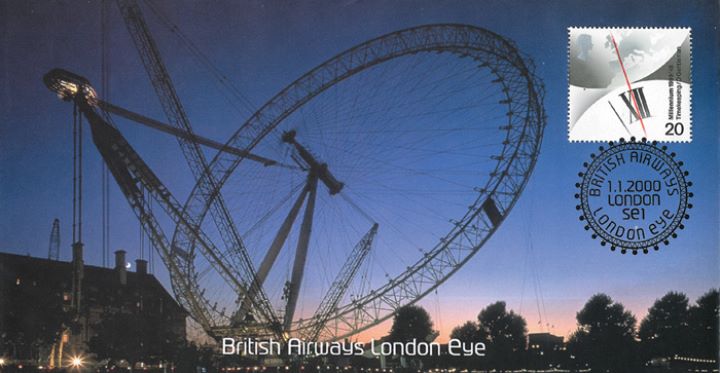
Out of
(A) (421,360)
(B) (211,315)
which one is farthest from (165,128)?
(A) (421,360)

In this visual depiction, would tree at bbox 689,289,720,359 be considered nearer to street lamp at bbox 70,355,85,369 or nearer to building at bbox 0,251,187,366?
building at bbox 0,251,187,366

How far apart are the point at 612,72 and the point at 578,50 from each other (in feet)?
4.19

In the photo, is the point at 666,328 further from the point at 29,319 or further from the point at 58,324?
the point at 29,319

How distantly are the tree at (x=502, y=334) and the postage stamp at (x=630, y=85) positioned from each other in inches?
723

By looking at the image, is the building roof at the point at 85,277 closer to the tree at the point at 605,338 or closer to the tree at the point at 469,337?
the tree at the point at 469,337

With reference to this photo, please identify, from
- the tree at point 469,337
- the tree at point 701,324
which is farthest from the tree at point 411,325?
the tree at point 701,324

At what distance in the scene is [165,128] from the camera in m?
31.2

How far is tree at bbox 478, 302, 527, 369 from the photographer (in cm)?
3884

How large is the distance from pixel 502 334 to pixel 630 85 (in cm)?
2472

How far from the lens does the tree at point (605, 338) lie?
4119 centimetres

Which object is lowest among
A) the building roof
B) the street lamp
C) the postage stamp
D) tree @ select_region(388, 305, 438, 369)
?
the street lamp

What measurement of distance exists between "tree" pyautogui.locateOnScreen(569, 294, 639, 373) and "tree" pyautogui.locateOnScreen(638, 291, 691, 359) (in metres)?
1.05

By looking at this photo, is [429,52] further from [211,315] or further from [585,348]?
[585,348]

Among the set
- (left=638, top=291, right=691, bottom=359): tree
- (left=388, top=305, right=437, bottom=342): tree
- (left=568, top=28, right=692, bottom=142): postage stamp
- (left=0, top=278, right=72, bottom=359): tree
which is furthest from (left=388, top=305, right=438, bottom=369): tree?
(left=568, top=28, right=692, bottom=142): postage stamp
